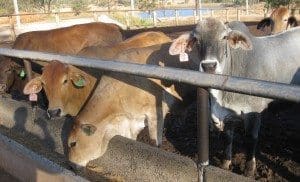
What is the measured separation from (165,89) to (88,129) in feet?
3.80

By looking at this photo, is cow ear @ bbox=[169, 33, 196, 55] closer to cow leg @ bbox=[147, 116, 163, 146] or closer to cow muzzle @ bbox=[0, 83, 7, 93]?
cow leg @ bbox=[147, 116, 163, 146]

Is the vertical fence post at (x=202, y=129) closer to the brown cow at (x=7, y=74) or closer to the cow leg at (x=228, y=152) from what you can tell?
the cow leg at (x=228, y=152)

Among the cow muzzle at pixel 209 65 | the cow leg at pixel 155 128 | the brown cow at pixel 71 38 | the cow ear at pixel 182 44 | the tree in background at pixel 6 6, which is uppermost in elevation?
the cow ear at pixel 182 44

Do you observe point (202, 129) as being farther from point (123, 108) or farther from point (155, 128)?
point (155, 128)

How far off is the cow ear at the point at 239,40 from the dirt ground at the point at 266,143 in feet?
3.71

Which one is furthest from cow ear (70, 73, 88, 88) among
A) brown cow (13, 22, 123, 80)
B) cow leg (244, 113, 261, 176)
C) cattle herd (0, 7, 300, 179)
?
brown cow (13, 22, 123, 80)

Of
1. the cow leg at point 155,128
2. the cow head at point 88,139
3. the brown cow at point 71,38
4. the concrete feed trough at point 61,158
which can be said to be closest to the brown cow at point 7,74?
the brown cow at point 71,38

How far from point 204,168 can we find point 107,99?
1.87 m

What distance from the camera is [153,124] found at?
17.7ft

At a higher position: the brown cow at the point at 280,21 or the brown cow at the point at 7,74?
the brown cow at the point at 280,21

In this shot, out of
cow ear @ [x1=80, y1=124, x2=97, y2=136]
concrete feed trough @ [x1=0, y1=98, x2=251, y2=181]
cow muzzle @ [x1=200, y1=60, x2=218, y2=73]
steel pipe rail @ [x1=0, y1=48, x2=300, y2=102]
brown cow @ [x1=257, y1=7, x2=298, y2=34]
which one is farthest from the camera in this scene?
brown cow @ [x1=257, y1=7, x2=298, y2=34]

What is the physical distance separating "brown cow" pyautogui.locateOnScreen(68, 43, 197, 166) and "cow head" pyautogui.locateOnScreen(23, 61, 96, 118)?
441mm

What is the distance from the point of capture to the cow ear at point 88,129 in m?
4.73

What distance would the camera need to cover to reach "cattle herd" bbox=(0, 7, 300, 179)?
4758mm
